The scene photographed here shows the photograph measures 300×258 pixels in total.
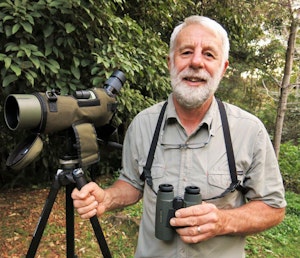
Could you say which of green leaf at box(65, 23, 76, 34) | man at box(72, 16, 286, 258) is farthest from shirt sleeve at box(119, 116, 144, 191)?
green leaf at box(65, 23, 76, 34)

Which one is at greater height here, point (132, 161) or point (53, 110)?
point (53, 110)

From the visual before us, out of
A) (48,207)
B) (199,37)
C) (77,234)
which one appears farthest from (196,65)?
(77,234)

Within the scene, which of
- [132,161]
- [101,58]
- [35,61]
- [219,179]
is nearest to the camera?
[219,179]

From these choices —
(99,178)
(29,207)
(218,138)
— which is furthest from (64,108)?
(99,178)

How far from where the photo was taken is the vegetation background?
2.11 meters

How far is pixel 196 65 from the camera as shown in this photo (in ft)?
4.49

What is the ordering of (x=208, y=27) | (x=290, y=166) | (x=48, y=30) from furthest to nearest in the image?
(x=290, y=166), (x=48, y=30), (x=208, y=27)

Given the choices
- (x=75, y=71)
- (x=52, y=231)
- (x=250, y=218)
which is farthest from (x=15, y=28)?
(x=52, y=231)

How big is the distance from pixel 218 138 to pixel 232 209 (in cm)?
31

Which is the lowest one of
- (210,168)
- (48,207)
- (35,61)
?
(48,207)

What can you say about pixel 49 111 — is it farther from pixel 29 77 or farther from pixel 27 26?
pixel 27 26

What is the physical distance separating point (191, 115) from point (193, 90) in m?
0.14

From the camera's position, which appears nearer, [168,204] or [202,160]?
[168,204]

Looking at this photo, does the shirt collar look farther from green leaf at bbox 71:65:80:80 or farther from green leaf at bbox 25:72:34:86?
green leaf at bbox 71:65:80:80
